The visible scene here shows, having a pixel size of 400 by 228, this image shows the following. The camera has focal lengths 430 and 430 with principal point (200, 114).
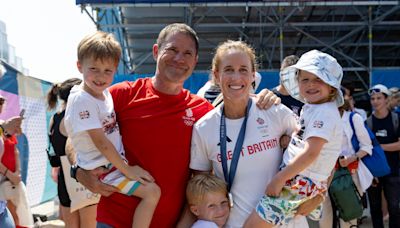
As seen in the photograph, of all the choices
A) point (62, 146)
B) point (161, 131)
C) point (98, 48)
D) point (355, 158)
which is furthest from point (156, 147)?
point (355, 158)

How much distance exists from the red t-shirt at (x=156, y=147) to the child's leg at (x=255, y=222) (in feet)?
1.25

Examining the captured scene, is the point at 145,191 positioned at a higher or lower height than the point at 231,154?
lower

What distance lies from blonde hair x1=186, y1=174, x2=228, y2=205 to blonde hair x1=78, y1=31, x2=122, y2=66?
77 cm

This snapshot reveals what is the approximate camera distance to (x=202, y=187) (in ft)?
6.85

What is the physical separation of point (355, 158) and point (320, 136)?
2.89 m

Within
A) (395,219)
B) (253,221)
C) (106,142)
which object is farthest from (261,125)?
(395,219)

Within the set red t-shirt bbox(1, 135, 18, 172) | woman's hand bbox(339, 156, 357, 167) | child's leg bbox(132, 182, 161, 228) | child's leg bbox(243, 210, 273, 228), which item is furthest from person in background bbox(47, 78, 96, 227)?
woman's hand bbox(339, 156, 357, 167)

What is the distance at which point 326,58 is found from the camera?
2.30 m

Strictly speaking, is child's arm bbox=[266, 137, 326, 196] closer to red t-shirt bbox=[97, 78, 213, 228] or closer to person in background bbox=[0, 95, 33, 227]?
red t-shirt bbox=[97, 78, 213, 228]

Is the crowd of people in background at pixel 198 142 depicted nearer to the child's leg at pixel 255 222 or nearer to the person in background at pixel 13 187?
the child's leg at pixel 255 222

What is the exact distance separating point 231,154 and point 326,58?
759 mm

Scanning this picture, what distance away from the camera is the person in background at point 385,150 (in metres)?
5.53

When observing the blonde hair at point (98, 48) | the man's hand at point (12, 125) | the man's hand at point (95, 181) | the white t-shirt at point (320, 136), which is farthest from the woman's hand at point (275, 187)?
the man's hand at point (12, 125)

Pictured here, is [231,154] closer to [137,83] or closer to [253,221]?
[253,221]
